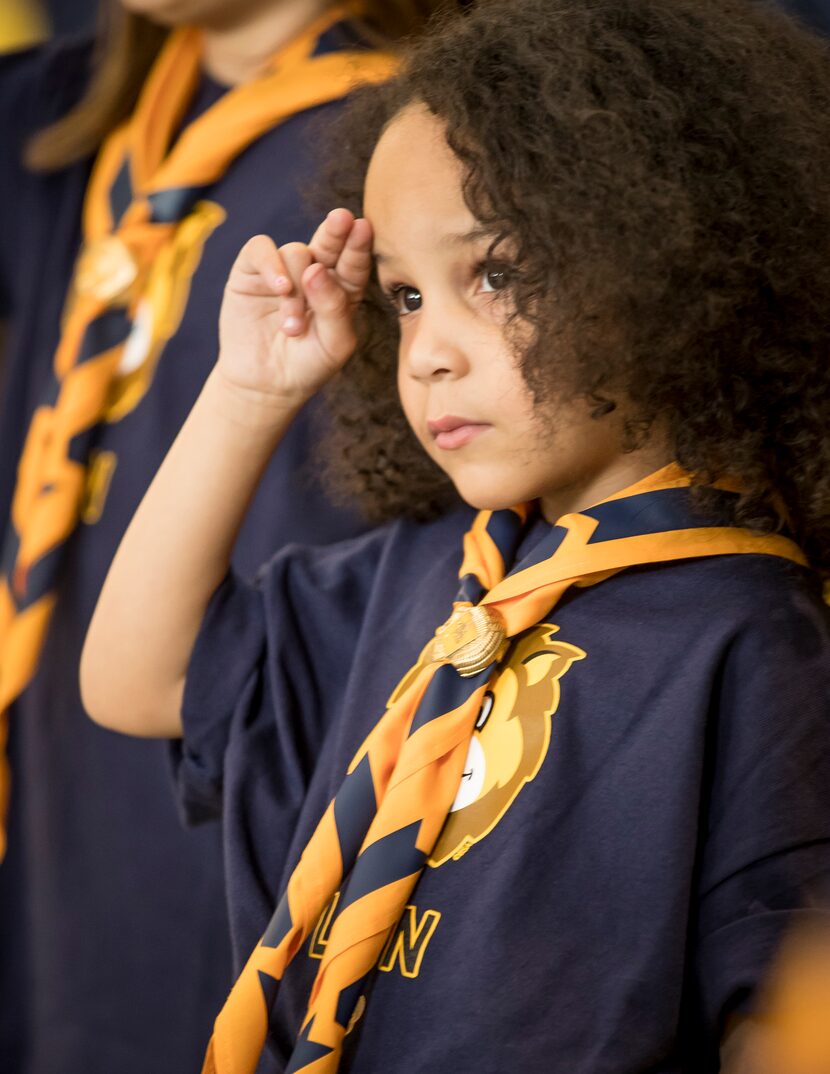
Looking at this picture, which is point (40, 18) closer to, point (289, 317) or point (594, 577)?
point (289, 317)

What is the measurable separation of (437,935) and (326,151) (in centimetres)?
56

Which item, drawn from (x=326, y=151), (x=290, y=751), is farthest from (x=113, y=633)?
(x=326, y=151)

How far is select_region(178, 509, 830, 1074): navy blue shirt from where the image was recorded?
0.67m

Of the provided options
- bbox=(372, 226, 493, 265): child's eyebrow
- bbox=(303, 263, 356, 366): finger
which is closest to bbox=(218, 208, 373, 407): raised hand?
bbox=(303, 263, 356, 366): finger

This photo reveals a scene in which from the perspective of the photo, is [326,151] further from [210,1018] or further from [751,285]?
[210,1018]

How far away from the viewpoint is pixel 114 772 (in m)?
1.14

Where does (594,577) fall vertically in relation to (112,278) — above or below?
below

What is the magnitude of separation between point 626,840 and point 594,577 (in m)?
0.15

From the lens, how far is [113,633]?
2.89 ft

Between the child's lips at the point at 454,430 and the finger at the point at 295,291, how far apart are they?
0.15 m

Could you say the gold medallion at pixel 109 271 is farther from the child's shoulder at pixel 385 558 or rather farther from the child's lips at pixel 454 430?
the child's lips at pixel 454 430

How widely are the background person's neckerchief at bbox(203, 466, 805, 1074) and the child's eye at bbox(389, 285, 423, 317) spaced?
0.16 metres

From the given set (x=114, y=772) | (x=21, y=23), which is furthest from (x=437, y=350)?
(x=21, y=23)

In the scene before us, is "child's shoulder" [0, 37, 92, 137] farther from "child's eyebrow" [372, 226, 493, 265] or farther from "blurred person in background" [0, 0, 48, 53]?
"child's eyebrow" [372, 226, 493, 265]
